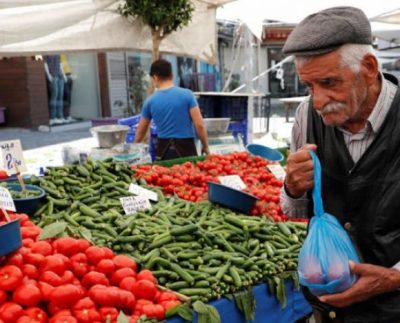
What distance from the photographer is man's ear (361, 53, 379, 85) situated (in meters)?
1.67

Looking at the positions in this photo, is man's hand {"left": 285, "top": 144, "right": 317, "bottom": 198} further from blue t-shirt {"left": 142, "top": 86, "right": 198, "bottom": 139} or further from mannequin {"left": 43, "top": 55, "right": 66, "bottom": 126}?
mannequin {"left": 43, "top": 55, "right": 66, "bottom": 126}

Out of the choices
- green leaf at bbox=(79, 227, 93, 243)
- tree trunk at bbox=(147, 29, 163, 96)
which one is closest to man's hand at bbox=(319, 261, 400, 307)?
green leaf at bbox=(79, 227, 93, 243)

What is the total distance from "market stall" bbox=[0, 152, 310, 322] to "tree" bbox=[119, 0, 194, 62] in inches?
92.7

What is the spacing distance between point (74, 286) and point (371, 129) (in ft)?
4.82

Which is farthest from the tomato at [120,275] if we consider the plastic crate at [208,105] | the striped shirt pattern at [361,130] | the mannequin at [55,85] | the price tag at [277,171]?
the mannequin at [55,85]

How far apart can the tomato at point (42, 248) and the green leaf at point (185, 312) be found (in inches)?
29.2

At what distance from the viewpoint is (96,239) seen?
297 cm

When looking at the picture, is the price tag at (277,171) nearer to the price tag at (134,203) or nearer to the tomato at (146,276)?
the price tag at (134,203)

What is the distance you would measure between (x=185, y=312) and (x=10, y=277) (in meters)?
0.82

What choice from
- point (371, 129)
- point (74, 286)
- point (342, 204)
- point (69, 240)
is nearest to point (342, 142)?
point (371, 129)

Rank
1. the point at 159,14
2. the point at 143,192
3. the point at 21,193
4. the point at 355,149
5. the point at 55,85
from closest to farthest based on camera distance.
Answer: the point at 355,149 < the point at 21,193 < the point at 143,192 < the point at 159,14 < the point at 55,85

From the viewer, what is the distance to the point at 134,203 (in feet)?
11.9

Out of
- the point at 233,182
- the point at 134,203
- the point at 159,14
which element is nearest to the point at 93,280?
the point at 134,203

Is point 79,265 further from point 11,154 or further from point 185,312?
point 11,154
